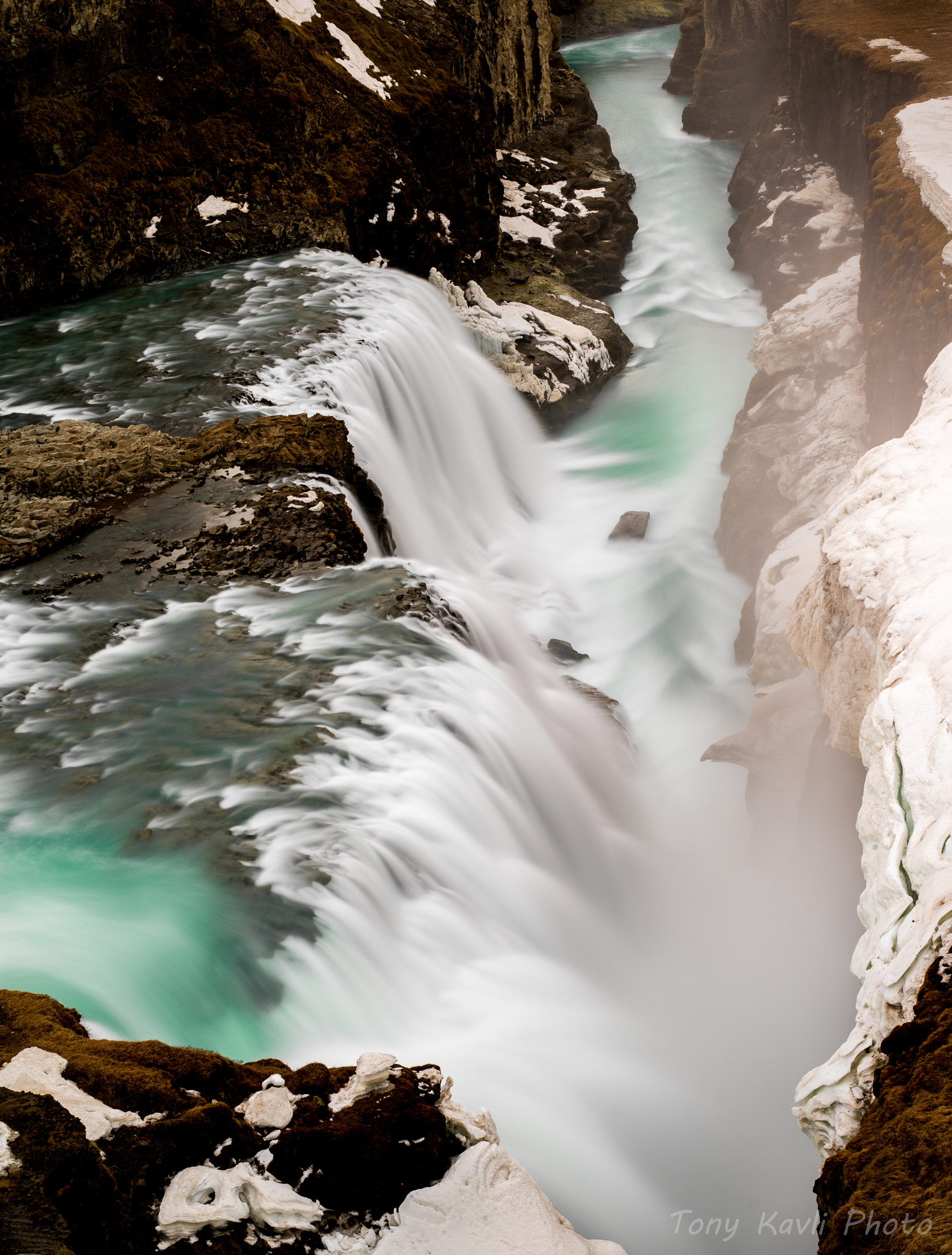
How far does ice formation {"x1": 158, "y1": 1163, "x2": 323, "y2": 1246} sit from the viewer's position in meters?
2.02

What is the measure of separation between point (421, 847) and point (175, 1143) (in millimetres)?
2028

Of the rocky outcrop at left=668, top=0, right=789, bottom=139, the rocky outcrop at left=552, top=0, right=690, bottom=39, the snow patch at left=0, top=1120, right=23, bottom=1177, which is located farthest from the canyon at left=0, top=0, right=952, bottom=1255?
the rocky outcrop at left=552, top=0, right=690, bottom=39

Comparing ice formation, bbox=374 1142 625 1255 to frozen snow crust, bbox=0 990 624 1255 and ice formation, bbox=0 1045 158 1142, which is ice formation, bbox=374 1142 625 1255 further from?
ice formation, bbox=0 1045 158 1142

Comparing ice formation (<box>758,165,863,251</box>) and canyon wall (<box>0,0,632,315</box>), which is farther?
ice formation (<box>758,165,863,251</box>)

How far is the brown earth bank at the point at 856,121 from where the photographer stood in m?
6.94

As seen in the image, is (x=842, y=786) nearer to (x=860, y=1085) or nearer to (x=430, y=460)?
(x=860, y=1085)

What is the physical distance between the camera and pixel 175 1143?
2.13 metres

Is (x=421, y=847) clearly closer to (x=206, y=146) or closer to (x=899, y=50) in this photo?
(x=206, y=146)

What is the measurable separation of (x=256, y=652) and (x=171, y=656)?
0.46m

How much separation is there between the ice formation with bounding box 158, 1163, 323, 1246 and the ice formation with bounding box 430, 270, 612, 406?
9815 mm

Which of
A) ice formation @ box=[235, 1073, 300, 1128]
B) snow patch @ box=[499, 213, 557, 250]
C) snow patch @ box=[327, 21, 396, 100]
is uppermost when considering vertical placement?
snow patch @ box=[327, 21, 396, 100]

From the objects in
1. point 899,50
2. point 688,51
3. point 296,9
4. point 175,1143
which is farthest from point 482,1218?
point 688,51

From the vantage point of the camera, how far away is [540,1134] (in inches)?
132

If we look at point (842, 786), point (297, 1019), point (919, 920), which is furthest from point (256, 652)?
point (919, 920)
